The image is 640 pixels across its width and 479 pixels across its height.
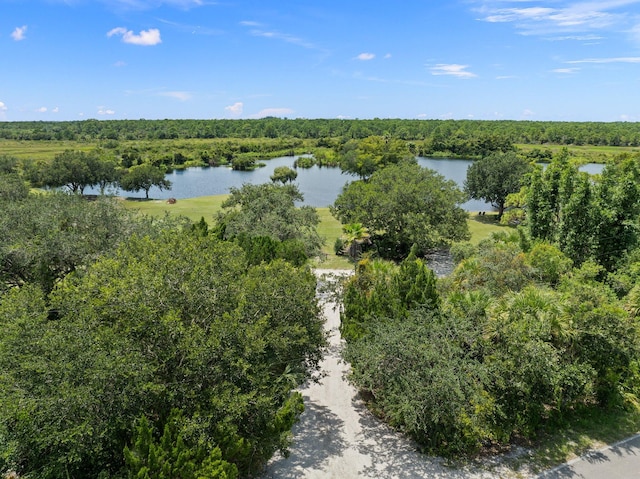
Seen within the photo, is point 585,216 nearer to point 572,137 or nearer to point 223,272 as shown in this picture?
→ point 223,272

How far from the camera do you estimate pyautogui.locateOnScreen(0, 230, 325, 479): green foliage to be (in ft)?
30.3

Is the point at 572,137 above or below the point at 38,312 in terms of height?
above

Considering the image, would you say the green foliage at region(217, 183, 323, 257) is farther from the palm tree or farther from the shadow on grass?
the shadow on grass

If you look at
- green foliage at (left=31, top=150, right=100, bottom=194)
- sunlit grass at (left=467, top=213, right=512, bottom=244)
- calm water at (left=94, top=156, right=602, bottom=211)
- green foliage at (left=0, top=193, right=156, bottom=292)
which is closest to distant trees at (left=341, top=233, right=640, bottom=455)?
green foliage at (left=0, top=193, right=156, bottom=292)

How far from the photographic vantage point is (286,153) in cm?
12669

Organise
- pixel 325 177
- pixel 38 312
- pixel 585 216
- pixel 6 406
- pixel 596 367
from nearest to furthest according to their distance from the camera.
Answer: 1. pixel 6 406
2. pixel 38 312
3. pixel 596 367
4. pixel 585 216
5. pixel 325 177

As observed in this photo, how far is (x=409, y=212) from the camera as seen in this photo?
1313 inches

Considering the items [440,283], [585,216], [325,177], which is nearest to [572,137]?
[325,177]

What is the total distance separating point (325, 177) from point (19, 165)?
175ft

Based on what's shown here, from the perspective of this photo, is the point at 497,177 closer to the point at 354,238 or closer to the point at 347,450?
the point at 354,238

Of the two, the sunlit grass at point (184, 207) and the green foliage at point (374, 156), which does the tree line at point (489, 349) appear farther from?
the green foliage at point (374, 156)

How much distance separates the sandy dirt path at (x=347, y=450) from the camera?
12578 mm

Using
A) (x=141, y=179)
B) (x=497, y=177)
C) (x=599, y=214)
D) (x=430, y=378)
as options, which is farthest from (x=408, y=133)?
(x=430, y=378)

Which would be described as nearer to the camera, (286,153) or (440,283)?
(440,283)
